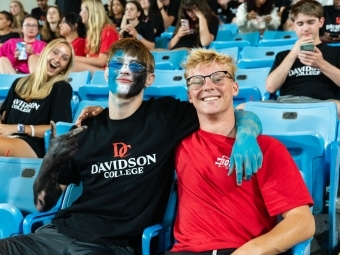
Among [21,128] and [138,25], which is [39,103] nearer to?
[21,128]

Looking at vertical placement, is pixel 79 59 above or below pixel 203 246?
above

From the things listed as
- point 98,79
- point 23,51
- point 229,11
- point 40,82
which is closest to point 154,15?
point 229,11

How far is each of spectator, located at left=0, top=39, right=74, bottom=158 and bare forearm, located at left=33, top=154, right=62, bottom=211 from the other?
948 mm

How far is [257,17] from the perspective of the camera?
6.54m

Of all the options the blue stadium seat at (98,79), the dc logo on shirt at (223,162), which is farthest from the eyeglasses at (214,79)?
the blue stadium seat at (98,79)

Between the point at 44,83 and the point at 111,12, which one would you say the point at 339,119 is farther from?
the point at 111,12

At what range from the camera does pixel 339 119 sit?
131 inches

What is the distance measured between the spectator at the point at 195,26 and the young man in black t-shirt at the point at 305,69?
83.4 inches

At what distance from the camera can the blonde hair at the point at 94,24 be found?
5723 millimetres

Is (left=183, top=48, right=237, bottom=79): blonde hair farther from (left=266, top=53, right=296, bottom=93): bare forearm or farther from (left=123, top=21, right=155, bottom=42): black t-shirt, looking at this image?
(left=123, top=21, right=155, bottom=42): black t-shirt

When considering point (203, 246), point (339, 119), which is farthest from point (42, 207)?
point (339, 119)

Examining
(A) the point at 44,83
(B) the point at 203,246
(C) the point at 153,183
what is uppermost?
(A) the point at 44,83

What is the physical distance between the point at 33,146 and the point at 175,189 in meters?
1.37

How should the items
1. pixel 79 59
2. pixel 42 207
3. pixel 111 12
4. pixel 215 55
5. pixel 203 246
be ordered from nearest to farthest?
pixel 203 246 < pixel 215 55 < pixel 42 207 < pixel 79 59 < pixel 111 12
